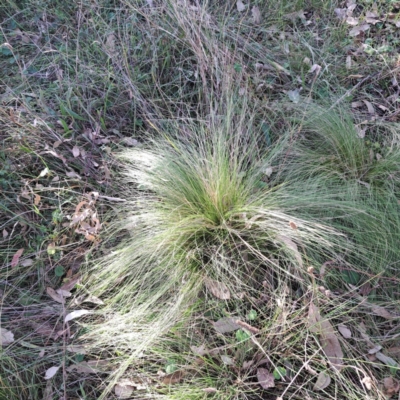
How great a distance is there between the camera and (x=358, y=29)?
137 inches

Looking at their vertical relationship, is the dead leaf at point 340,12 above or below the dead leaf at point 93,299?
above

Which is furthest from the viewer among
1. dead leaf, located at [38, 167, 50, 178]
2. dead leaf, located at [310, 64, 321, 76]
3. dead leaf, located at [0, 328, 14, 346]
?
dead leaf, located at [310, 64, 321, 76]

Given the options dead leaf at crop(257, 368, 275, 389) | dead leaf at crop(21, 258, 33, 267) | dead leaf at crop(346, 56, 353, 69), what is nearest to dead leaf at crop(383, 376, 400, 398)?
dead leaf at crop(257, 368, 275, 389)

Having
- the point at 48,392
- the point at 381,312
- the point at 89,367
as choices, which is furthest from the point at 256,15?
the point at 48,392

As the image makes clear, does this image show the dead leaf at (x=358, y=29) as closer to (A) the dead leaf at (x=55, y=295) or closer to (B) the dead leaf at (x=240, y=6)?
(B) the dead leaf at (x=240, y=6)

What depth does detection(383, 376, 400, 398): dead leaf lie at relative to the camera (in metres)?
1.90

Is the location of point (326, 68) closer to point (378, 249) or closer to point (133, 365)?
point (378, 249)

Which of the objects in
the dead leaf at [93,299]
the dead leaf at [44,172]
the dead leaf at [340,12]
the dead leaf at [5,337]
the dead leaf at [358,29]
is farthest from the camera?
the dead leaf at [340,12]

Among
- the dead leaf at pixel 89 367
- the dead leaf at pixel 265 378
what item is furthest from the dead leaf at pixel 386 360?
the dead leaf at pixel 89 367

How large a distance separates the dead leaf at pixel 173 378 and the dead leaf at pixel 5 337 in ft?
2.55

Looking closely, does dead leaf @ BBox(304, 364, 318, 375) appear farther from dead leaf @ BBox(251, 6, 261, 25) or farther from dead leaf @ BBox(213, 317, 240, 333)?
dead leaf @ BBox(251, 6, 261, 25)

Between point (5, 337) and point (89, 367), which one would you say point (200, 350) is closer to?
point (89, 367)

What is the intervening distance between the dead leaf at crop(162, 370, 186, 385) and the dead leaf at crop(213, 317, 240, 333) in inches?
10.1

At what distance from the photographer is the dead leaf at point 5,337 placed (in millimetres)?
2107
